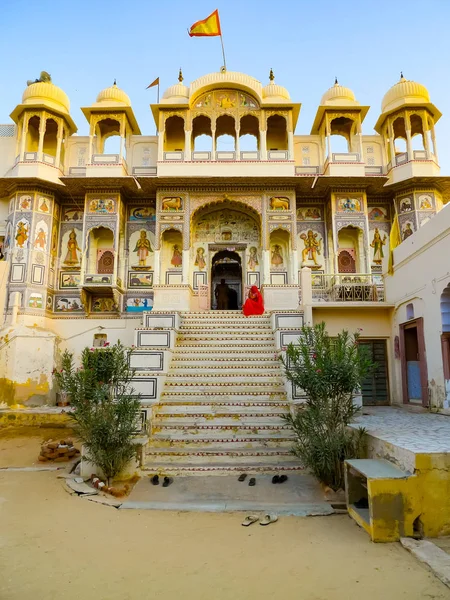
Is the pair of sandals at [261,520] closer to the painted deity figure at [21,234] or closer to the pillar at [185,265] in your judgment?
the pillar at [185,265]

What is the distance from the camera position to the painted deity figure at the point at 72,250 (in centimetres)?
1550

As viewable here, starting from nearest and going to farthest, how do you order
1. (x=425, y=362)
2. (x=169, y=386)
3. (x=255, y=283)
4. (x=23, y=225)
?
(x=169, y=386) → (x=425, y=362) → (x=23, y=225) → (x=255, y=283)

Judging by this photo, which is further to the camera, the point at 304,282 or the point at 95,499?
the point at 304,282

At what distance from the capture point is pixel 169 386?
8.62m

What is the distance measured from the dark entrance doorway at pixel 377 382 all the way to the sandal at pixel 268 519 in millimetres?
7504

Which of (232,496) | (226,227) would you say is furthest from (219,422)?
(226,227)

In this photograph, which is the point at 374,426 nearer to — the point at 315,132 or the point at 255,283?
the point at 255,283

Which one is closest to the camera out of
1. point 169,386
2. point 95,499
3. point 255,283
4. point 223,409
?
point 95,499

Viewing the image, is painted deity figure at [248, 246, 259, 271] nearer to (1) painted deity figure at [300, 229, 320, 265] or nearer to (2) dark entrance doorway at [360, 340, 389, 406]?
(1) painted deity figure at [300, 229, 320, 265]

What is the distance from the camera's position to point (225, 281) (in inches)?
748

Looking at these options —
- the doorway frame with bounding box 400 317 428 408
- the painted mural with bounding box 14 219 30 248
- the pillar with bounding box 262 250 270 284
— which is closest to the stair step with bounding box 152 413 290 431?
the doorway frame with bounding box 400 317 428 408

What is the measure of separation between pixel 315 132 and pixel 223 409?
13067 millimetres

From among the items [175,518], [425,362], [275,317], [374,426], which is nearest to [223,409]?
[374,426]

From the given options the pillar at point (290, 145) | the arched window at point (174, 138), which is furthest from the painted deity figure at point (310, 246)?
the arched window at point (174, 138)
